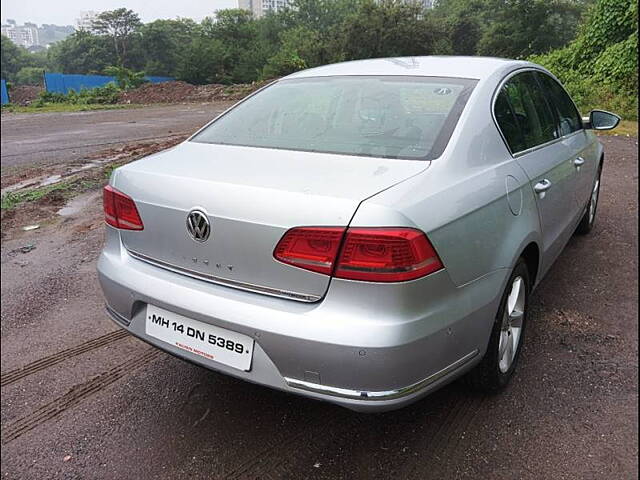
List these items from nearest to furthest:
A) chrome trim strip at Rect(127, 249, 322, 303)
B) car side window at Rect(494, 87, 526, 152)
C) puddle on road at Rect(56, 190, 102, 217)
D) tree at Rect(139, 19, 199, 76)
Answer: chrome trim strip at Rect(127, 249, 322, 303) < car side window at Rect(494, 87, 526, 152) < puddle on road at Rect(56, 190, 102, 217) < tree at Rect(139, 19, 199, 76)

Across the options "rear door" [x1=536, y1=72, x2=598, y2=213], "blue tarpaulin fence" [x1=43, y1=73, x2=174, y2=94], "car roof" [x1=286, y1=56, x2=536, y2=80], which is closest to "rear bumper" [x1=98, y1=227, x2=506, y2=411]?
"car roof" [x1=286, y1=56, x2=536, y2=80]

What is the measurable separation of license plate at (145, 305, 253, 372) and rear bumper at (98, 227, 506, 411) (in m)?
0.03

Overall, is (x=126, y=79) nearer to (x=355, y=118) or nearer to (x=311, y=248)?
(x=355, y=118)

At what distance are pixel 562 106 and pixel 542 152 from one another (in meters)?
0.96

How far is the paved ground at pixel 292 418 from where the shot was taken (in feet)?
7.04

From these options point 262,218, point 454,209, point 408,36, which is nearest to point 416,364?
point 454,209

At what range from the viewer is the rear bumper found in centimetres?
178

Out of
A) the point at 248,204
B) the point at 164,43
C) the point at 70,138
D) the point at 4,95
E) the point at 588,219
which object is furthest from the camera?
the point at 164,43

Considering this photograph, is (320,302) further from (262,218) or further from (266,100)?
(266,100)

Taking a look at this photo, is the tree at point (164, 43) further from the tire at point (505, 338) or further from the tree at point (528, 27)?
the tire at point (505, 338)

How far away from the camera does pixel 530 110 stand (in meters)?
3.05

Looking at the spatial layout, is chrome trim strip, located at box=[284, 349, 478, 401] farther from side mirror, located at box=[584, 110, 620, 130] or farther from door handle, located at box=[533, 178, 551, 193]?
side mirror, located at box=[584, 110, 620, 130]

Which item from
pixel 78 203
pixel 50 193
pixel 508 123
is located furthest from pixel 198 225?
pixel 50 193

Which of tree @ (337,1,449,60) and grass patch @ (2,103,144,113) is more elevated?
tree @ (337,1,449,60)
